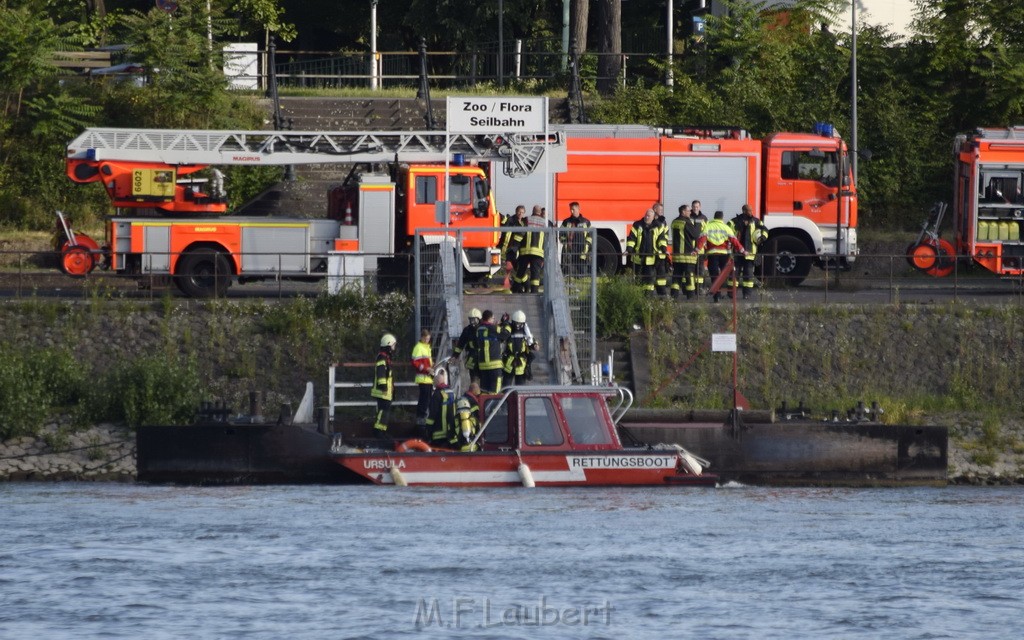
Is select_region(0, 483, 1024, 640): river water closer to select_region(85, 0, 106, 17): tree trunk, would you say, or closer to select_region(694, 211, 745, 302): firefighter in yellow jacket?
select_region(694, 211, 745, 302): firefighter in yellow jacket

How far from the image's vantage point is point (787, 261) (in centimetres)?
3656

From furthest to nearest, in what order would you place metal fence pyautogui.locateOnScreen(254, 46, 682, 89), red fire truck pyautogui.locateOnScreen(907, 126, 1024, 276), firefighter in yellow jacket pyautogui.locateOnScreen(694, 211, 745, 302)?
metal fence pyautogui.locateOnScreen(254, 46, 682, 89)
red fire truck pyautogui.locateOnScreen(907, 126, 1024, 276)
firefighter in yellow jacket pyautogui.locateOnScreen(694, 211, 745, 302)

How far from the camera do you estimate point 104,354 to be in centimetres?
3116

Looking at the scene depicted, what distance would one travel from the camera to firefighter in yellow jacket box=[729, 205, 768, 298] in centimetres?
3316

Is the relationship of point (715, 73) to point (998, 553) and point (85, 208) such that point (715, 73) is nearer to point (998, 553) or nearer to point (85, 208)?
point (85, 208)

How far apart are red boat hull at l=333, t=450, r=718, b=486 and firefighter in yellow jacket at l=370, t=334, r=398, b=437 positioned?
156 cm

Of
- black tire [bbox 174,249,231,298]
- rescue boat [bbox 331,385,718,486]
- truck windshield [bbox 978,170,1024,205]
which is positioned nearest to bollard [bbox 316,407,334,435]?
rescue boat [bbox 331,385,718,486]

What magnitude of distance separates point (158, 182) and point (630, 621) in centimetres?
1547

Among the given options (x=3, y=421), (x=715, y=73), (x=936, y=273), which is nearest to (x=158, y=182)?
(x=3, y=421)

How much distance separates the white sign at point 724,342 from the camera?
29.1 m

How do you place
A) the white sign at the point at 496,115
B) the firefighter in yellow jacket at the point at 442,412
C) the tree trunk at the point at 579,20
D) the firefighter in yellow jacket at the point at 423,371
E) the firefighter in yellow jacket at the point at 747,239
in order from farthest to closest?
the tree trunk at the point at 579,20 < the firefighter in yellow jacket at the point at 747,239 < the white sign at the point at 496,115 < the firefighter in yellow jacket at the point at 423,371 < the firefighter in yellow jacket at the point at 442,412

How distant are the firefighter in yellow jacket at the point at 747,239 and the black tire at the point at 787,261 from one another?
1.60 m

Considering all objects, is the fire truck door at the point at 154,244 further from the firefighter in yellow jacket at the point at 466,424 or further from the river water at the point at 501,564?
the firefighter in yellow jacket at the point at 466,424

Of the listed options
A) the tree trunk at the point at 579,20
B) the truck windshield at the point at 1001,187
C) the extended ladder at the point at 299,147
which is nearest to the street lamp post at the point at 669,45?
the tree trunk at the point at 579,20
